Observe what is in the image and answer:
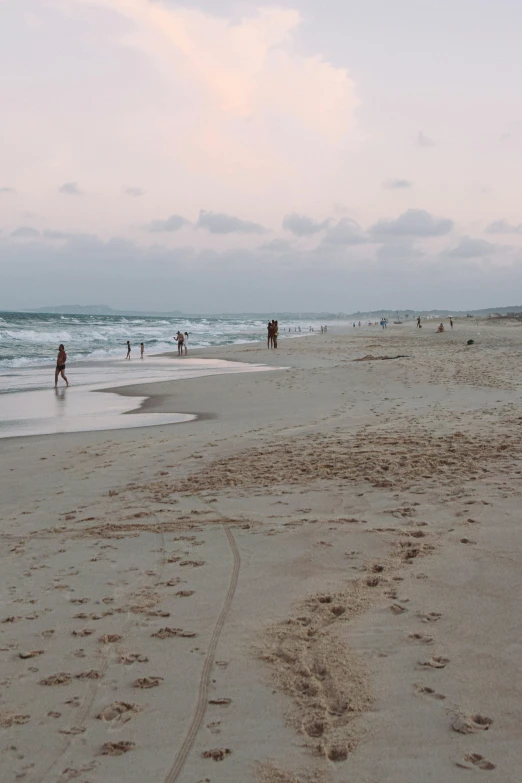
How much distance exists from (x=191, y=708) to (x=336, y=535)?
2.68 metres

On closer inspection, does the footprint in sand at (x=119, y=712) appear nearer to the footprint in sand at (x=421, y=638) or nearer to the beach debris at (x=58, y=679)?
the beach debris at (x=58, y=679)

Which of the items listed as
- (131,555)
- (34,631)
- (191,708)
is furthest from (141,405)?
(191,708)

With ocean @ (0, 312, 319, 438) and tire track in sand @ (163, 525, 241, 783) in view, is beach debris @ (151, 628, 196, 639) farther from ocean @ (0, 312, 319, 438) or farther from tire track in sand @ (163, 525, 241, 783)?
ocean @ (0, 312, 319, 438)

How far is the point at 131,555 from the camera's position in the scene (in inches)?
215

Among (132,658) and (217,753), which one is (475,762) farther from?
(132,658)

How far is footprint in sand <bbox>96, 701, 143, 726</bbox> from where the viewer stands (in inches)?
122

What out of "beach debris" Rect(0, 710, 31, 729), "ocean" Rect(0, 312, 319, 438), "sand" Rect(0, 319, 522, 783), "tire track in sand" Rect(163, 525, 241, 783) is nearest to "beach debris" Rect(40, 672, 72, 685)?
"sand" Rect(0, 319, 522, 783)

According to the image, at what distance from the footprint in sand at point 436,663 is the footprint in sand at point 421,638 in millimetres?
176

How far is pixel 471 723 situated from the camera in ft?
9.55

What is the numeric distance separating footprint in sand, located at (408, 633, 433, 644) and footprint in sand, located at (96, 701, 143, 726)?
5.29 feet

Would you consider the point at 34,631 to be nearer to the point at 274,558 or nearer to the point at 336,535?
the point at 274,558

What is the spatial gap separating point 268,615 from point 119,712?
4.19ft

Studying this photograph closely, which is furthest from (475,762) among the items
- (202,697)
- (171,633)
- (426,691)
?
(171,633)

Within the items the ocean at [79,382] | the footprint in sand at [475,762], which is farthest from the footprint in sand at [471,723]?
the ocean at [79,382]
